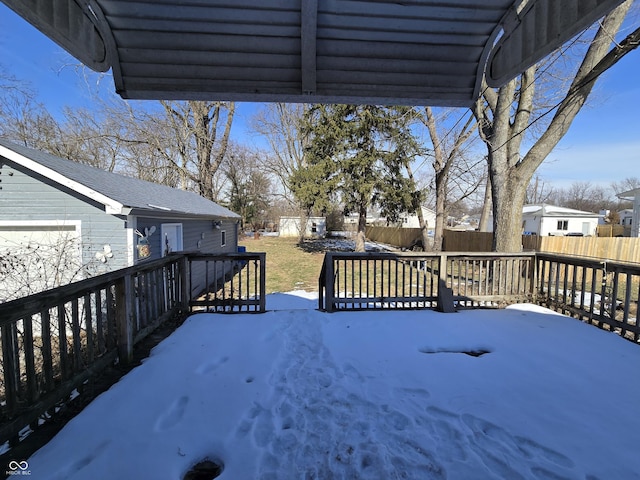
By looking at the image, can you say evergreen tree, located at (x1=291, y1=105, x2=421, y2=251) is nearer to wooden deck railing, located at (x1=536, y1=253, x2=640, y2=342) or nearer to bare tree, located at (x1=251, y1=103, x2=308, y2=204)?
bare tree, located at (x1=251, y1=103, x2=308, y2=204)

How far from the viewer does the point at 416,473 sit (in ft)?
5.23

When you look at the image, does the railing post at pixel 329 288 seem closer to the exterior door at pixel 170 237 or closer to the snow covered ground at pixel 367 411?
the snow covered ground at pixel 367 411

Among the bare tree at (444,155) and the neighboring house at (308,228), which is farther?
the neighboring house at (308,228)

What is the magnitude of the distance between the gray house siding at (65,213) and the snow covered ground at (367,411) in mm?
3719

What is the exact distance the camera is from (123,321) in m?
2.79

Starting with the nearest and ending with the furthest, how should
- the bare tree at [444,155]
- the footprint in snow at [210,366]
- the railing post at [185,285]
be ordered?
1. the footprint in snow at [210,366]
2. the railing post at [185,285]
3. the bare tree at [444,155]

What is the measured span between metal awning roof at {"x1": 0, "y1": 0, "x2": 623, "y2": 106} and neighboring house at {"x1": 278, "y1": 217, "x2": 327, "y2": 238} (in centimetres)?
2983

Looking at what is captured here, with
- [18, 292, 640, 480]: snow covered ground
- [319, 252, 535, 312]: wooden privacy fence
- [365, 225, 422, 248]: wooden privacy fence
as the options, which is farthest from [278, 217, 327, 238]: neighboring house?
[18, 292, 640, 480]: snow covered ground

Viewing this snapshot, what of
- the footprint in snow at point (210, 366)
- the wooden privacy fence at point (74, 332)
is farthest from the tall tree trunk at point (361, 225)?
the footprint in snow at point (210, 366)

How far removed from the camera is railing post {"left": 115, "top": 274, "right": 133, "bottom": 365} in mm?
2793

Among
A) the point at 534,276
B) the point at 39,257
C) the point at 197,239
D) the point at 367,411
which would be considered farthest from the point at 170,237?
the point at 534,276

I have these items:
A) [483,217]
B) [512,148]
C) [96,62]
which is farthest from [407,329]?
[483,217]

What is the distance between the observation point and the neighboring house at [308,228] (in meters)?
32.4

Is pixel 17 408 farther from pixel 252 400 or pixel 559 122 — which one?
pixel 559 122
